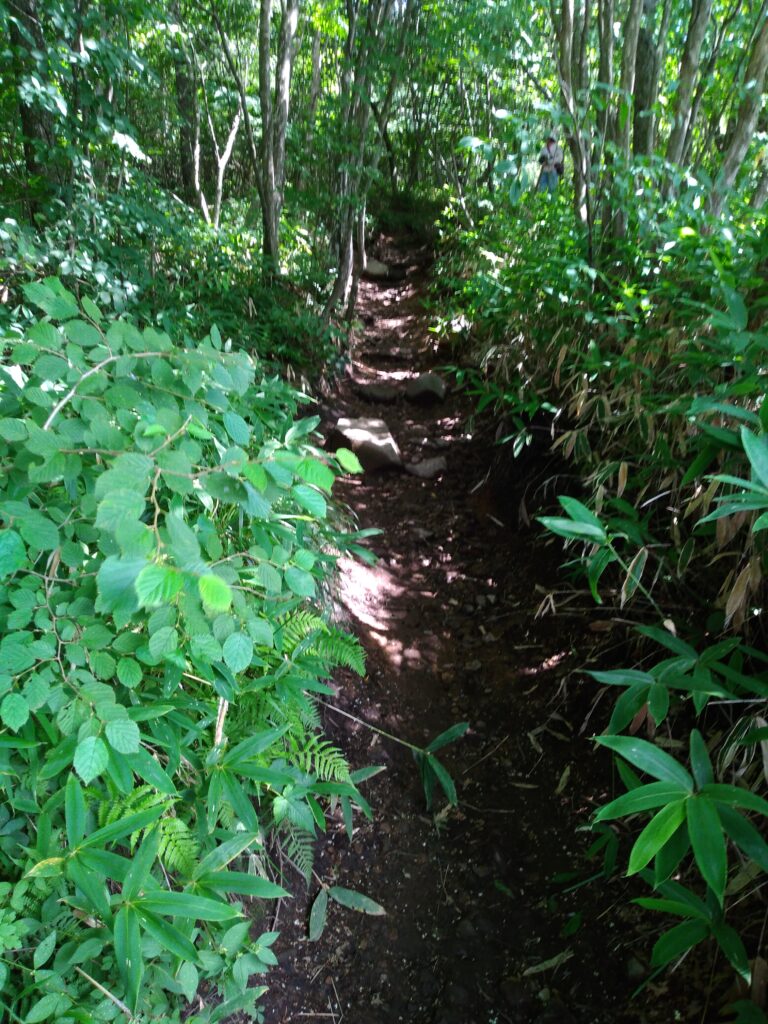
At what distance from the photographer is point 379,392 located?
19.9 feet

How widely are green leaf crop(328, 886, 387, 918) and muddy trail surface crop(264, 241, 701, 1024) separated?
0.10ft

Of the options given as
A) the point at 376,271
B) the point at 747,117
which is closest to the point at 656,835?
the point at 747,117

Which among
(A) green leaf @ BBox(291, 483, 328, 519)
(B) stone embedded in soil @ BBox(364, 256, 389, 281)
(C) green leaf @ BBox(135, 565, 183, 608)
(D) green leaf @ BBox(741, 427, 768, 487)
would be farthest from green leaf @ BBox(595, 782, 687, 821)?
(B) stone embedded in soil @ BBox(364, 256, 389, 281)

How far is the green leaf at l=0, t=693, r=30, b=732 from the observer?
1066mm

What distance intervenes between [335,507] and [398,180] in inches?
419

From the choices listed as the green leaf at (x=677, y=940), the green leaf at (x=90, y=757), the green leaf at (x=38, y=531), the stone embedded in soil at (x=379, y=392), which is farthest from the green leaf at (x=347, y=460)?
the stone embedded in soil at (x=379, y=392)

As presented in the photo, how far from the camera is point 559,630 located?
2955 mm

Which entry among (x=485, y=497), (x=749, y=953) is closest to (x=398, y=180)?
(x=485, y=497)

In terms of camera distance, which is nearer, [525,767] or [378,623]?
[525,767]

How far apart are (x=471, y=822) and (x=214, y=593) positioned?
6.26ft

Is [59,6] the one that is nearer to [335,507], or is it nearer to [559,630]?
[335,507]

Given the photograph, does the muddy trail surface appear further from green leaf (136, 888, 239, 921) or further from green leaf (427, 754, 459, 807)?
green leaf (136, 888, 239, 921)

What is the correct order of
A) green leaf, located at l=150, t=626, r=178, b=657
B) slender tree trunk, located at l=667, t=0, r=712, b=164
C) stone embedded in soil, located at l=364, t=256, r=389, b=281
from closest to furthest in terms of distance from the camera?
green leaf, located at l=150, t=626, r=178, b=657
slender tree trunk, located at l=667, t=0, r=712, b=164
stone embedded in soil, located at l=364, t=256, r=389, b=281

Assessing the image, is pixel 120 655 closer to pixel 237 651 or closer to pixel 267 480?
pixel 237 651
